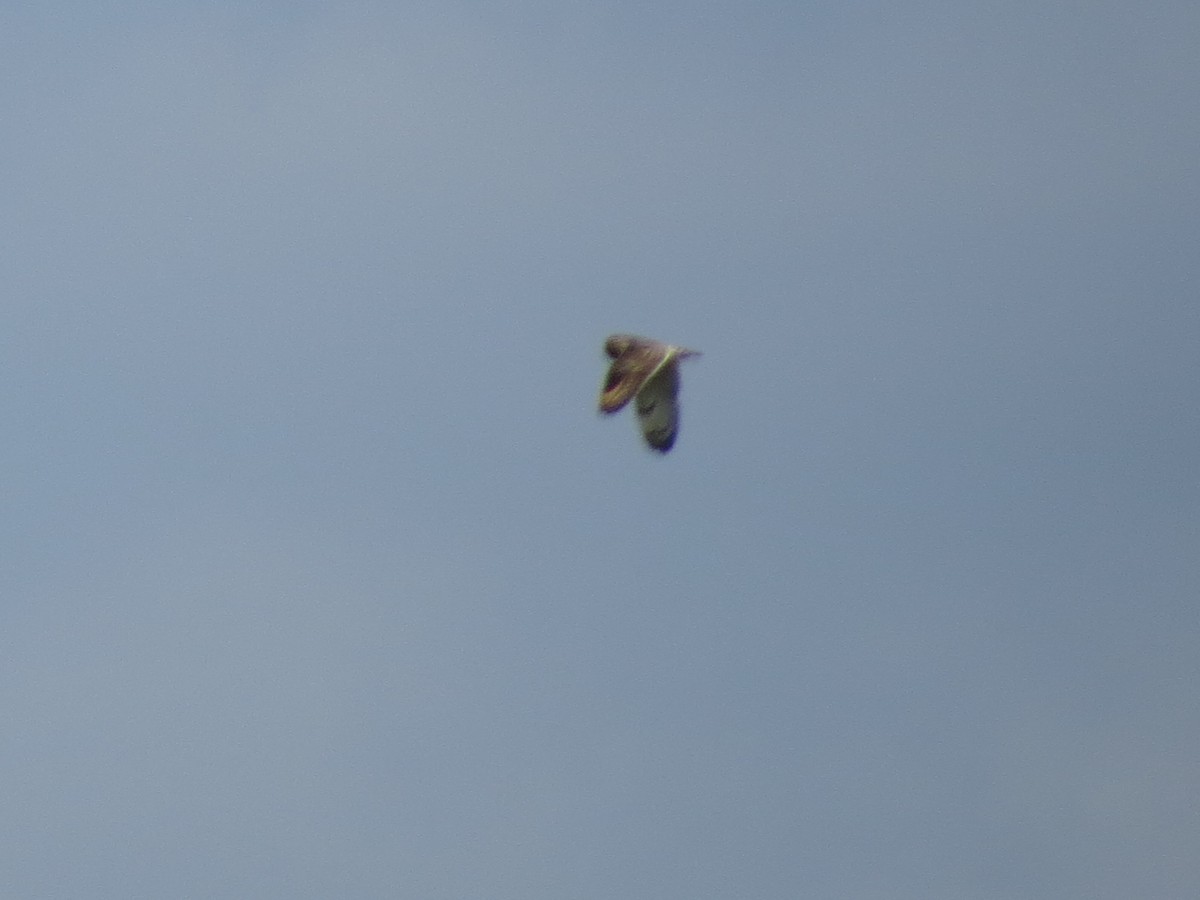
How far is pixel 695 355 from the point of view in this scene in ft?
538

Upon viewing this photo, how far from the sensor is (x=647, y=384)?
165500 millimetres

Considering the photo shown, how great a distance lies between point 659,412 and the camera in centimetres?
16588

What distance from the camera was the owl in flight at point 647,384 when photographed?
165 m

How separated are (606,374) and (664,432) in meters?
1.72

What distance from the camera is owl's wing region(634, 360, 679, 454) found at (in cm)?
16562

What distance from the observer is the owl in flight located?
165m

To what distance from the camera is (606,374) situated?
543 feet

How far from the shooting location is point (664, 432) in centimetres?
16600

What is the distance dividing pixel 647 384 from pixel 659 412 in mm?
726

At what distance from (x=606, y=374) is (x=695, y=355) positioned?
2.45 metres

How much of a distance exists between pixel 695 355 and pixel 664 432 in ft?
8.55

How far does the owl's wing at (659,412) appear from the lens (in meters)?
166
